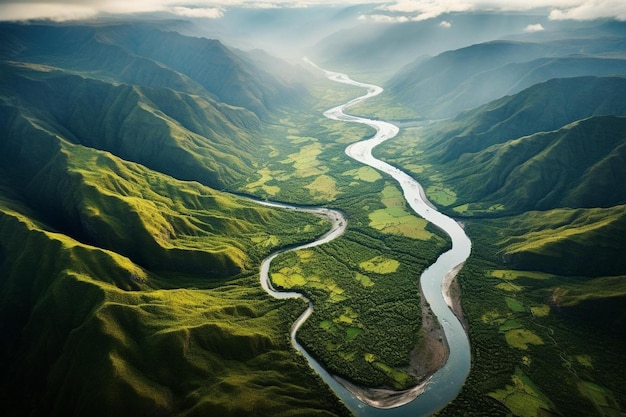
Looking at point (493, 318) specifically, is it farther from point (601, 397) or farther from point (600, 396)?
point (601, 397)

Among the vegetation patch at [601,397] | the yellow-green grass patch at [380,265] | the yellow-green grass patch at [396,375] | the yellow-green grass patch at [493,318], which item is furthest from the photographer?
the yellow-green grass patch at [380,265]

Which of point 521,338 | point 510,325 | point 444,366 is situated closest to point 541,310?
point 510,325

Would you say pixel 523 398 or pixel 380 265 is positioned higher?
pixel 380 265

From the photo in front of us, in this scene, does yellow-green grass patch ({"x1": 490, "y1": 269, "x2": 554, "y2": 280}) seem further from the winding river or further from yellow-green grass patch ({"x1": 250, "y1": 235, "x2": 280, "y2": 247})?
yellow-green grass patch ({"x1": 250, "y1": 235, "x2": 280, "y2": 247})

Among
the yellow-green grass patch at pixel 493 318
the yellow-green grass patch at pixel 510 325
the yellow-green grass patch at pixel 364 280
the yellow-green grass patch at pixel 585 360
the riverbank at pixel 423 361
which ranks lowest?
the yellow-green grass patch at pixel 585 360

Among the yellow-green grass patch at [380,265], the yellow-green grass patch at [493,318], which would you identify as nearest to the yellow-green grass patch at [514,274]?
the yellow-green grass patch at [493,318]

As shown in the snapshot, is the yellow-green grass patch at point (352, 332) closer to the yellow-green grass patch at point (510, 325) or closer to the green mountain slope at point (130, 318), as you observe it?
the green mountain slope at point (130, 318)

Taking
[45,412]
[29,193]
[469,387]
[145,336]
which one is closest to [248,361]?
[145,336]
